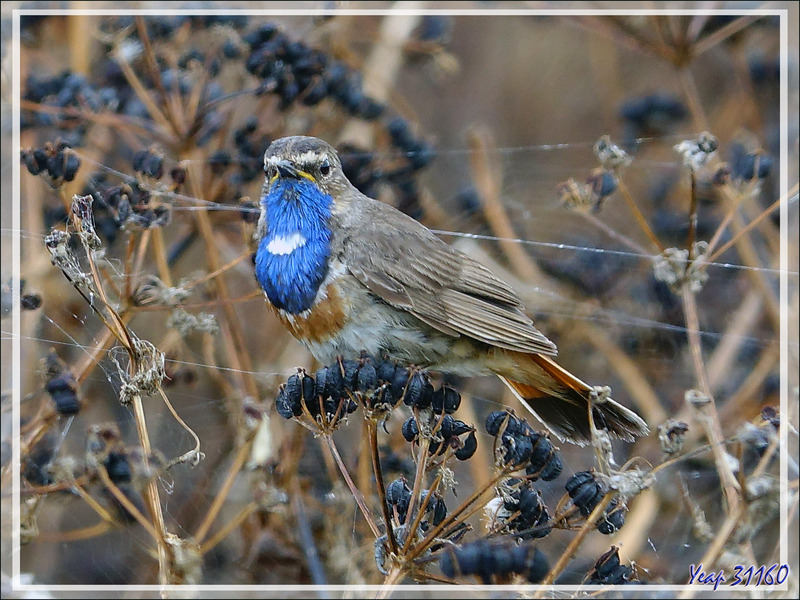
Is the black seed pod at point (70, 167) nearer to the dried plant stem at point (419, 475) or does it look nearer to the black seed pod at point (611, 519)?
the dried plant stem at point (419, 475)

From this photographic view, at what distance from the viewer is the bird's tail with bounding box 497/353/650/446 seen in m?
3.29

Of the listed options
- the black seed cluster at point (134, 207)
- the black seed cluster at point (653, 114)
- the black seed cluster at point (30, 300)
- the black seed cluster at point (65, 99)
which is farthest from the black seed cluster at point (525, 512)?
the black seed cluster at point (653, 114)

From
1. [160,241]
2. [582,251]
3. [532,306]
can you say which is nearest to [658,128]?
[582,251]

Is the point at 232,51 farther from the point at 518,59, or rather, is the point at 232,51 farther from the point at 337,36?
the point at 518,59

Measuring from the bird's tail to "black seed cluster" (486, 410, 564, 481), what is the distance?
0.73 m

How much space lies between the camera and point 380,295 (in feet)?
10.5

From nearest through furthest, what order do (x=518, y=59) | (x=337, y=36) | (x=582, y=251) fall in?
(x=582, y=251)
(x=337, y=36)
(x=518, y=59)

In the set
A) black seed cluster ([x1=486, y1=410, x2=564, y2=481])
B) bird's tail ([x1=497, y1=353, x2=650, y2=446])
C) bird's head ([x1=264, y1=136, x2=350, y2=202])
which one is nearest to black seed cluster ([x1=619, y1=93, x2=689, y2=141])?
bird's tail ([x1=497, y1=353, x2=650, y2=446])

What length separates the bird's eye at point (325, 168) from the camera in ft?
11.1

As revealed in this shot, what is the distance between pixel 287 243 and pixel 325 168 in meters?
0.35

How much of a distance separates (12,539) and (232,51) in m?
2.19

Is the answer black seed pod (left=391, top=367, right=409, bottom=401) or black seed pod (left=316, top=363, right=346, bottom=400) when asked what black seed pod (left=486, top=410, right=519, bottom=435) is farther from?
black seed pod (left=316, top=363, right=346, bottom=400)

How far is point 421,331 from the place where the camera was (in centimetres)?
328

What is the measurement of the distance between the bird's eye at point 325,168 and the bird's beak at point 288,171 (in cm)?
8
